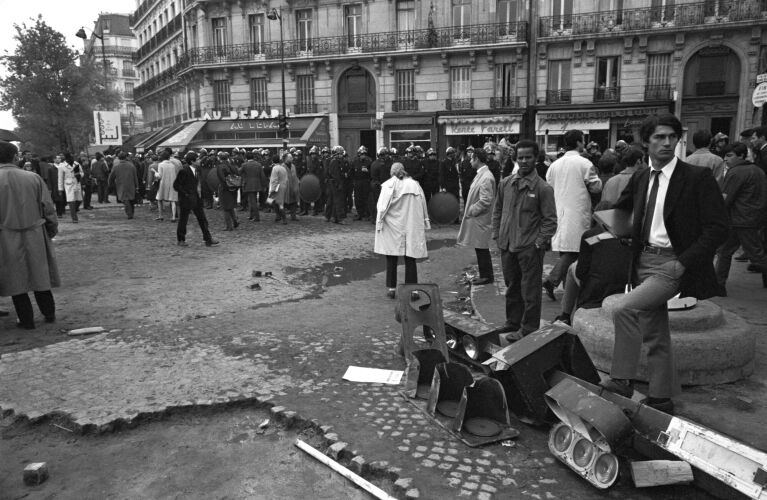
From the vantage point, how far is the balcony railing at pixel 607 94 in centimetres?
2894

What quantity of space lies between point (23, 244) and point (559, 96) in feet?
91.9

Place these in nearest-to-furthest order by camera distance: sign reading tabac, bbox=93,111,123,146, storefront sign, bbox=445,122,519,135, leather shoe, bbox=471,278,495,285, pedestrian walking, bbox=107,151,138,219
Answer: leather shoe, bbox=471,278,495,285 < pedestrian walking, bbox=107,151,138,219 < sign reading tabac, bbox=93,111,123,146 < storefront sign, bbox=445,122,519,135

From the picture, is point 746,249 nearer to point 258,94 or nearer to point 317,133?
point 317,133

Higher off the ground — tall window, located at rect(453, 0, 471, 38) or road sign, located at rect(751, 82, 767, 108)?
tall window, located at rect(453, 0, 471, 38)

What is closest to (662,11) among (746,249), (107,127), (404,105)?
(404,105)

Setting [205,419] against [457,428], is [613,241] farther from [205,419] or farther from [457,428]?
[205,419]

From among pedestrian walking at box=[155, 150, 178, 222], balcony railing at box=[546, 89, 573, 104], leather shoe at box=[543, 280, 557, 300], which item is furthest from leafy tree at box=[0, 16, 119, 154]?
leather shoe at box=[543, 280, 557, 300]

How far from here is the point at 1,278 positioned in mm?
6285

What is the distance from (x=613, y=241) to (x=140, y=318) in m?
5.30

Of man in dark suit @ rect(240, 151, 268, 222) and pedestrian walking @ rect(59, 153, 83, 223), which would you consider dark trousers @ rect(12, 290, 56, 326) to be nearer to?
man in dark suit @ rect(240, 151, 268, 222)

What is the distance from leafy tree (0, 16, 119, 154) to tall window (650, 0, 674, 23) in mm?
32658

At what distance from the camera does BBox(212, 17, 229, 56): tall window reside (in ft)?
118

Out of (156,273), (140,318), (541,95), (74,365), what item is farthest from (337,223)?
(541,95)

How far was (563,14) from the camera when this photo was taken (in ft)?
96.2
